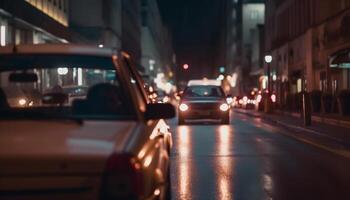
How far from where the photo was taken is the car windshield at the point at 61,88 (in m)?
6.65

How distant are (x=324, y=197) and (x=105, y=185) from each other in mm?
5982

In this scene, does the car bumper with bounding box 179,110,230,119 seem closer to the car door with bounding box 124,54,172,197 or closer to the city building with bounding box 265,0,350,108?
the city building with bounding box 265,0,350,108

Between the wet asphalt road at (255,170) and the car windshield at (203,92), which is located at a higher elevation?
the car windshield at (203,92)

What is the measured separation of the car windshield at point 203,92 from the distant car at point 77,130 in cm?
2435

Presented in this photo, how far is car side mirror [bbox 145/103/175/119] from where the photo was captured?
6742 millimetres

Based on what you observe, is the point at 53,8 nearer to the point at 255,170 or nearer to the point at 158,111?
the point at 255,170

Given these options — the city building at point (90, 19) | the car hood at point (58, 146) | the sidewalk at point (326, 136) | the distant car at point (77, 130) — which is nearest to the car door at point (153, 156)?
the distant car at point (77, 130)

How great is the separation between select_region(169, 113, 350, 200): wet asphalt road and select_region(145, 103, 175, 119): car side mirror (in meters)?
3.59

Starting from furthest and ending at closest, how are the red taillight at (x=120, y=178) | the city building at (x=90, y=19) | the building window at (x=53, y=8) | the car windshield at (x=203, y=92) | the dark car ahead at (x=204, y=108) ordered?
the city building at (x=90, y=19) → the building window at (x=53, y=8) → the car windshield at (x=203, y=92) → the dark car ahead at (x=204, y=108) → the red taillight at (x=120, y=178)

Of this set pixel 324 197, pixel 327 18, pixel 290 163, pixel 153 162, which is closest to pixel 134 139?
pixel 153 162

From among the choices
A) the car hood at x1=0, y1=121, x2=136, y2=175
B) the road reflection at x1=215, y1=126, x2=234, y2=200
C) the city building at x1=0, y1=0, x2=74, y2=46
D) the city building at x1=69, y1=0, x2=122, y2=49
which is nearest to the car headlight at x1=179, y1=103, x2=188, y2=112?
the road reflection at x1=215, y1=126, x2=234, y2=200

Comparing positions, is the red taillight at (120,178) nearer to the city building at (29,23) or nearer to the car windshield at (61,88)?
the car windshield at (61,88)

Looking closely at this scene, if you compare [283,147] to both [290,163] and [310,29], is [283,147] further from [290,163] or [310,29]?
[310,29]

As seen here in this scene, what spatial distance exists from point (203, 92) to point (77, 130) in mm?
26671
